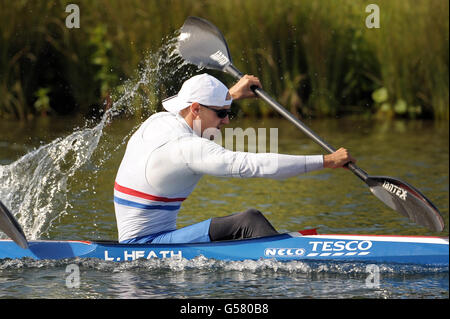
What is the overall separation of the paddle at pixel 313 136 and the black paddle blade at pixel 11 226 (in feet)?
7.97

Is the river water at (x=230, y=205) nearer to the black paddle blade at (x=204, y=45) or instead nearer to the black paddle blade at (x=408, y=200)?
the black paddle blade at (x=408, y=200)

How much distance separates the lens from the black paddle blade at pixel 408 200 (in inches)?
307

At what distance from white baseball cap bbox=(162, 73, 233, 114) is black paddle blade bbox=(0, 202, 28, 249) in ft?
4.84

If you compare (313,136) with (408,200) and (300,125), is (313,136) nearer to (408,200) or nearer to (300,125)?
(300,125)

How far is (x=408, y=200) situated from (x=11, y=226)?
125 inches

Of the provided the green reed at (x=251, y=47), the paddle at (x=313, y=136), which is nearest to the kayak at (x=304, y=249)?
the paddle at (x=313, y=136)

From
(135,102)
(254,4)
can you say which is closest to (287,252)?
(135,102)

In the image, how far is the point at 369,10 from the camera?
16922 mm

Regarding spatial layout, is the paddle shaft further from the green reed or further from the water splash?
the green reed

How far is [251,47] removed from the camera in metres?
16.2

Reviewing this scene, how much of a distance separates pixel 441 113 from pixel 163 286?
1051cm

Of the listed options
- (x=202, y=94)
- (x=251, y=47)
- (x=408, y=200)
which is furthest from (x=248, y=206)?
(x=251, y=47)
